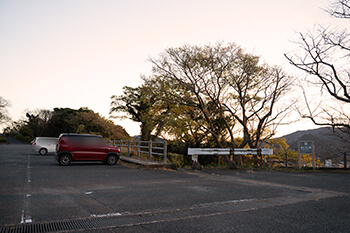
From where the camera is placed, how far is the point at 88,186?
→ 8750 millimetres

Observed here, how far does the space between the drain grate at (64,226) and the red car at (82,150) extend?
40.5 feet

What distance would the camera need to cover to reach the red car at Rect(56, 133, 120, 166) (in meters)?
16.4

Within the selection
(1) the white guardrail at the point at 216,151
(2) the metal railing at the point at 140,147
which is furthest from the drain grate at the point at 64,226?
(1) the white guardrail at the point at 216,151

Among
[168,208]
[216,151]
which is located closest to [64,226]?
[168,208]

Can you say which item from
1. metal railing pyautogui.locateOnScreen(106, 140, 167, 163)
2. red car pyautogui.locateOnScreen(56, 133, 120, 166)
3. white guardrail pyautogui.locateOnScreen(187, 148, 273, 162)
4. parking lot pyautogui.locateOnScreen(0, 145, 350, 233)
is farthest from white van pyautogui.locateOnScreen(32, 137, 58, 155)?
parking lot pyautogui.locateOnScreen(0, 145, 350, 233)

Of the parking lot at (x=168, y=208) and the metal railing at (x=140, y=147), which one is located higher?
the metal railing at (x=140, y=147)

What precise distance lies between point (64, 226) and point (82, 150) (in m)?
12.9

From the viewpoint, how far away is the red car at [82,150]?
16.4 metres

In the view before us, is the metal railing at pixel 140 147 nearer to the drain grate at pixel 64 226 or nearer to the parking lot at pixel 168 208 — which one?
the parking lot at pixel 168 208

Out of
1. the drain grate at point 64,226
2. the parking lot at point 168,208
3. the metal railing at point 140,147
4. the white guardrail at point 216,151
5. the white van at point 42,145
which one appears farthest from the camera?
the white van at point 42,145

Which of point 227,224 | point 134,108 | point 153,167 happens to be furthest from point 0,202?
point 134,108

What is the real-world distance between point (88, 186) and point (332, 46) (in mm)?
17223

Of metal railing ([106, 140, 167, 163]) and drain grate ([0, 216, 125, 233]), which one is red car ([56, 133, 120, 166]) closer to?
metal railing ([106, 140, 167, 163])

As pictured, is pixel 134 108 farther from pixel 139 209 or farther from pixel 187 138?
pixel 139 209
